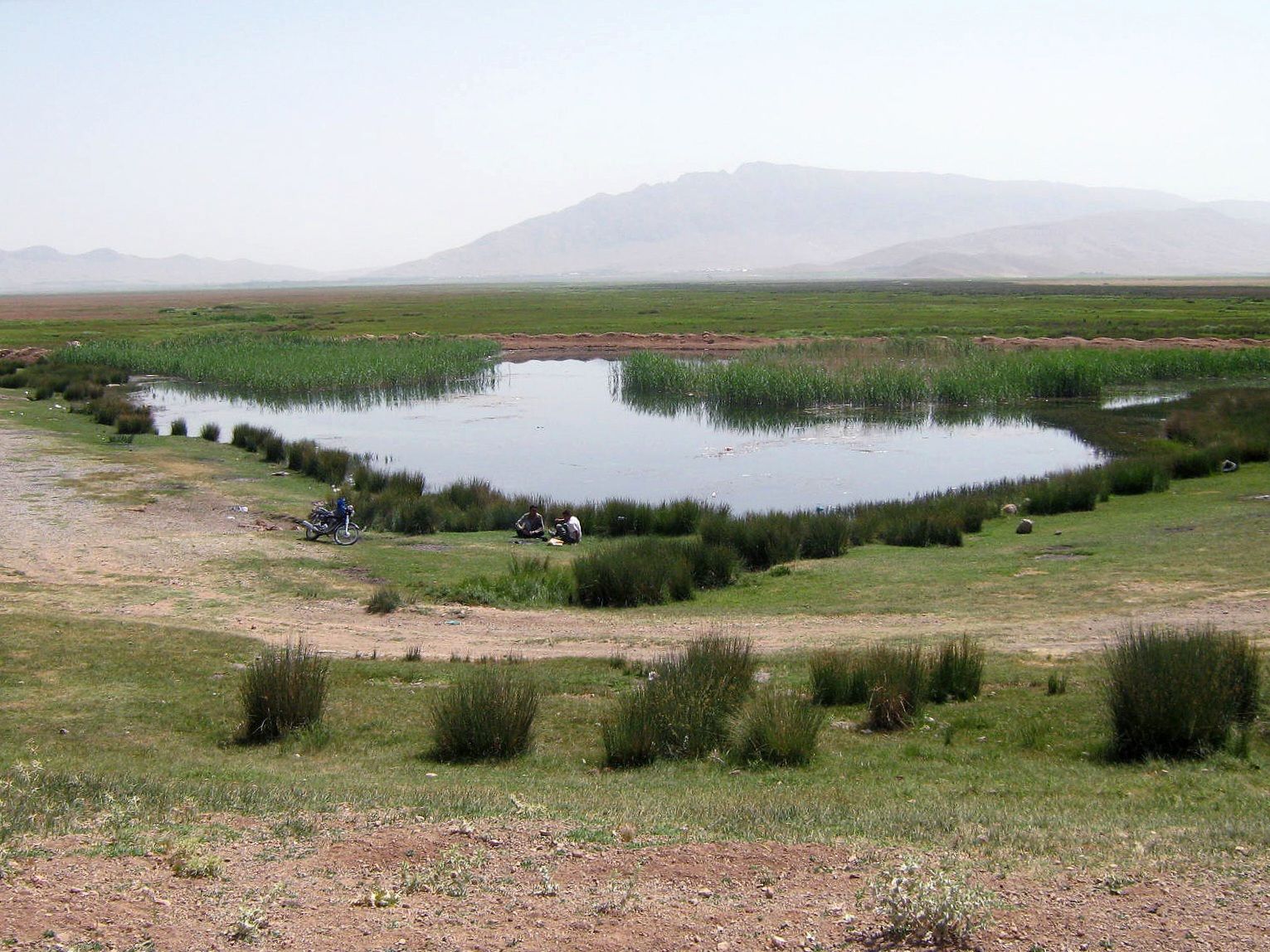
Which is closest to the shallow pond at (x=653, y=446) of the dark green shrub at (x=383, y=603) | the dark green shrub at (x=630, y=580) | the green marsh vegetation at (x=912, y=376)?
the green marsh vegetation at (x=912, y=376)

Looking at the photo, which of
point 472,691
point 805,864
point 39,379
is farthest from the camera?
point 39,379

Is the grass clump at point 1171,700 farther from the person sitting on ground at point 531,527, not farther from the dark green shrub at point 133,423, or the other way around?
the dark green shrub at point 133,423

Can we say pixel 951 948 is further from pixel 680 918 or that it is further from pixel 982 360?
pixel 982 360

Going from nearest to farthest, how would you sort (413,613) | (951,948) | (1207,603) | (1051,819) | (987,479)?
(951,948) → (1051,819) → (1207,603) → (413,613) → (987,479)

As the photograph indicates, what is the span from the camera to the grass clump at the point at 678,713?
8273 millimetres

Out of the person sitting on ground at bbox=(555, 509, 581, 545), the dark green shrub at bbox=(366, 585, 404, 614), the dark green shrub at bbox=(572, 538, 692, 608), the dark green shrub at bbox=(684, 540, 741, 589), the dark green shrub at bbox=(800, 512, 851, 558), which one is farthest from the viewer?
the person sitting on ground at bbox=(555, 509, 581, 545)

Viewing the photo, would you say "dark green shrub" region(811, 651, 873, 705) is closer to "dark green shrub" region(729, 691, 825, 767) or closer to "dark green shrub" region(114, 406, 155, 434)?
"dark green shrub" region(729, 691, 825, 767)

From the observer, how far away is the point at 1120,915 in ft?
15.4

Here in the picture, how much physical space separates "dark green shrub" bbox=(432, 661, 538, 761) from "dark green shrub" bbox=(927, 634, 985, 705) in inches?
138

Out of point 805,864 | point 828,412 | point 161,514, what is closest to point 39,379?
point 161,514

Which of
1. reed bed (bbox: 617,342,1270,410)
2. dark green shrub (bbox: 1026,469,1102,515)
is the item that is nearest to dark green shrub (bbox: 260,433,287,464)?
reed bed (bbox: 617,342,1270,410)

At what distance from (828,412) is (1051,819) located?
31941 millimetres

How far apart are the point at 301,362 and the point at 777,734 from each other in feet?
146

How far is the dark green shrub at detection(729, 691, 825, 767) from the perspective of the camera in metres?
8.01
